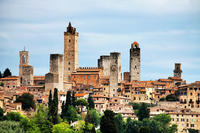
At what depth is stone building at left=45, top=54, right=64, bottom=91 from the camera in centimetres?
11575

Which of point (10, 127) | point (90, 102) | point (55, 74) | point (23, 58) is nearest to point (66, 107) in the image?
point (90, 102)

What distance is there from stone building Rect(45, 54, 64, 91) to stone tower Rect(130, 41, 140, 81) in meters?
14.2

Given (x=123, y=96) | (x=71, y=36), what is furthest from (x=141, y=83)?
(x=71, y=36)

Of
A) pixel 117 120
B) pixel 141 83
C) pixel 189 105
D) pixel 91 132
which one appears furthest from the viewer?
pixel 141 83

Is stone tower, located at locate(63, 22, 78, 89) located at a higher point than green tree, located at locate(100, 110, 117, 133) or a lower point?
higher

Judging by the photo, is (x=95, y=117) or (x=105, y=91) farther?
(x=105, y=91)

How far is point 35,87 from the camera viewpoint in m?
118

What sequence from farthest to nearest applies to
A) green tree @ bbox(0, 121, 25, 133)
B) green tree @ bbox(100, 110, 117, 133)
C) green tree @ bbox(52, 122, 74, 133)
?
green tree @ bbox(52, 122, 74, 133) → green tree @ bbox(100, 110, 117, 133) → green tree @ bbox(0, 121, 25, 133)

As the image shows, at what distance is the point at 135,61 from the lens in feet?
416

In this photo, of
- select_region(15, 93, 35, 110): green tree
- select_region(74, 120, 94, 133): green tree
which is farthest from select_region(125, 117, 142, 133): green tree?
select_region(15, 93, 35, 110): green tree

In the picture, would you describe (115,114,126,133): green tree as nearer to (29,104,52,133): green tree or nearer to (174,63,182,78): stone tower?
(29,104,52,133): green tree

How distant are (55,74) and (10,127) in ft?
109

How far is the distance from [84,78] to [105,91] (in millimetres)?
6545

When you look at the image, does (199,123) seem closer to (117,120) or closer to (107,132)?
(117,120)
